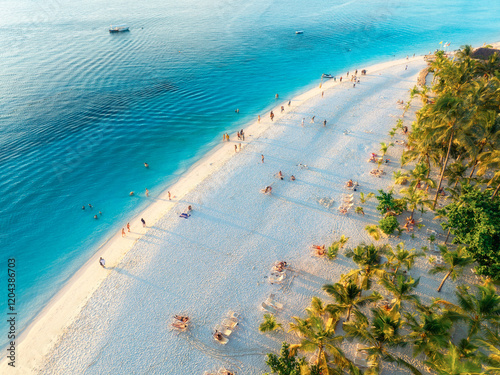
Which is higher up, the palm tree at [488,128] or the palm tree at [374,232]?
the palm tree at [488,128]

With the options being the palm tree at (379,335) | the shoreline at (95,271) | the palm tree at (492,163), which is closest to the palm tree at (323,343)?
the palm tree at (379,335)

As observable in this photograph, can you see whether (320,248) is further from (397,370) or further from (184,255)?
(184,255)

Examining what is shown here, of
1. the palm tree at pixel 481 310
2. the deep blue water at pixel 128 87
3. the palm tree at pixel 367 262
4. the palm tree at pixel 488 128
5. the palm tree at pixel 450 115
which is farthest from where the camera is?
the deep blue water at pixel 128 87

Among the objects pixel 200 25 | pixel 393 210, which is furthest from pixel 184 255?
pixel 200 25

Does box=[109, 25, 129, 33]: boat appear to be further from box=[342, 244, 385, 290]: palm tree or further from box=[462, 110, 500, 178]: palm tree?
box=[342, 244, 385, 290]: palm tree

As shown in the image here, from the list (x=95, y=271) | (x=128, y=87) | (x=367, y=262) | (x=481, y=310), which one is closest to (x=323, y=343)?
(x=367, y=262)

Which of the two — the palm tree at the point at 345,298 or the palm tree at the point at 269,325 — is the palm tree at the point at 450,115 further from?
the palm tree at the point at 269,325

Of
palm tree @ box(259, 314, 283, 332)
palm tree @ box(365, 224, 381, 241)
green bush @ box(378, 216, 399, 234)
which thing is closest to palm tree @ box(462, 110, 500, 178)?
green bush @ box(378, 216, 399, 234)
